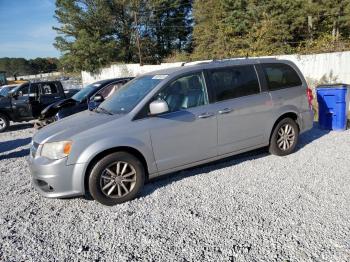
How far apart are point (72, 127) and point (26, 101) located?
8.08 metres

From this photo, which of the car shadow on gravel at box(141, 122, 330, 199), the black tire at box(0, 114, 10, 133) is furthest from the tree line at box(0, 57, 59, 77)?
the car shadow on gravel at box(141, 122, 330, 199)

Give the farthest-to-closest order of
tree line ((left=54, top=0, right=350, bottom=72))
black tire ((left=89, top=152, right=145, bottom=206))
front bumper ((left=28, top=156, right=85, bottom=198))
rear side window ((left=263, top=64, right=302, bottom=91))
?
1. tree line ((left=54, top=0, right=350, bottom=72))
2. rear side window ((left=263, top=64, right=302, bottom=91))
3. black tire ((left=89, top=152, right=145, bottom=206))
4. front bumper ((left=28, top=156, right=85, bottom=198))

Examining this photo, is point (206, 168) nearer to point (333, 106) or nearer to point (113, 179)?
point (113, 179)

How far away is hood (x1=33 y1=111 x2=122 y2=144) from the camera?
13.2 feet

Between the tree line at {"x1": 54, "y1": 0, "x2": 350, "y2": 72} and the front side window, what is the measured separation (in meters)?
12.1

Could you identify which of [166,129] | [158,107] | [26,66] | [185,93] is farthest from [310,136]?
[26,66]

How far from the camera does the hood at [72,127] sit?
4.03 metres

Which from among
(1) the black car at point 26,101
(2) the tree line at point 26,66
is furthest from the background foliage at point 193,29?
(2) the tree line at point 26,66

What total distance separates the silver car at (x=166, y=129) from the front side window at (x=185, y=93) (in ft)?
0.05

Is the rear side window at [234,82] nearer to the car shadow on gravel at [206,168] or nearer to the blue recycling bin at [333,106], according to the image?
the car shadow on gravel at [206,168]

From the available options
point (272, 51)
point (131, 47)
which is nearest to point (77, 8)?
point (131, 47)

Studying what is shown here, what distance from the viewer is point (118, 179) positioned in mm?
4160

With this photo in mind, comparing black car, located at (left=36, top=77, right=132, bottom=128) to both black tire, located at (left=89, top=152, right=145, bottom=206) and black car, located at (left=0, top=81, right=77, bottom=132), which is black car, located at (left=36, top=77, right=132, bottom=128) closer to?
black car, located at (left=0, top=81, right=77, bottom=132)

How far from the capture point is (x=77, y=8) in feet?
120
